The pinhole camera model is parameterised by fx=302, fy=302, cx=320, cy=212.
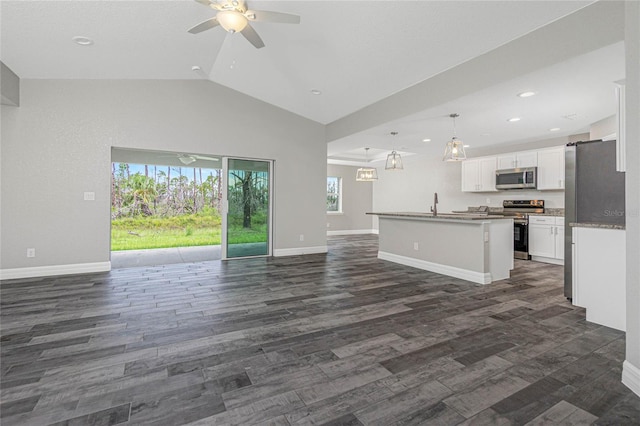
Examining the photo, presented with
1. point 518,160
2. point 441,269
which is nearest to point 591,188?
point 441,269

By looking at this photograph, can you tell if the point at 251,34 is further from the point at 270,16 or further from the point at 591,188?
the point at 591,188

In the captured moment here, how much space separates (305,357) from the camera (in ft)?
7.04

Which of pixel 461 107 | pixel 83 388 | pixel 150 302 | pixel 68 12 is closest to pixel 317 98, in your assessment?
pixel 461 107

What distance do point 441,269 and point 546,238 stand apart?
2.58 meters

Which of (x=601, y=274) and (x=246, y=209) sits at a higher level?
(x=246, y=209)

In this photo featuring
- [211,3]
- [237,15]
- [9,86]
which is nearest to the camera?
[211,3]

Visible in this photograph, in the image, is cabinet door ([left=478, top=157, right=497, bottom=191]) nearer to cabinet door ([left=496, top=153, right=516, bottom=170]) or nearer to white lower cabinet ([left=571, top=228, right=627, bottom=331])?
cabinet door ([left=496, top=153, right=516, bottom=170])

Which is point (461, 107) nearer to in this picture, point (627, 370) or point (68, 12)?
point (627, 370)

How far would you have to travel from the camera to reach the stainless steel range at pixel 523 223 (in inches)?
238

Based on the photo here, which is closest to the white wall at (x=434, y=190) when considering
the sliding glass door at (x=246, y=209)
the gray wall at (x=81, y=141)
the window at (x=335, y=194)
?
the window at (x=335, y=194)

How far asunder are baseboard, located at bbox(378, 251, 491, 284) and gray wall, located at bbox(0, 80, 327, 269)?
3.56 meters

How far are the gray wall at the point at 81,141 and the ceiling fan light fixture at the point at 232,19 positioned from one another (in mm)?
2938

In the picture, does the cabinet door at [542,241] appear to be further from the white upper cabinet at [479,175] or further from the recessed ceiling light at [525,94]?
the recessed ceiling light at [525,94]

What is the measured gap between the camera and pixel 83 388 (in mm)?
1771
